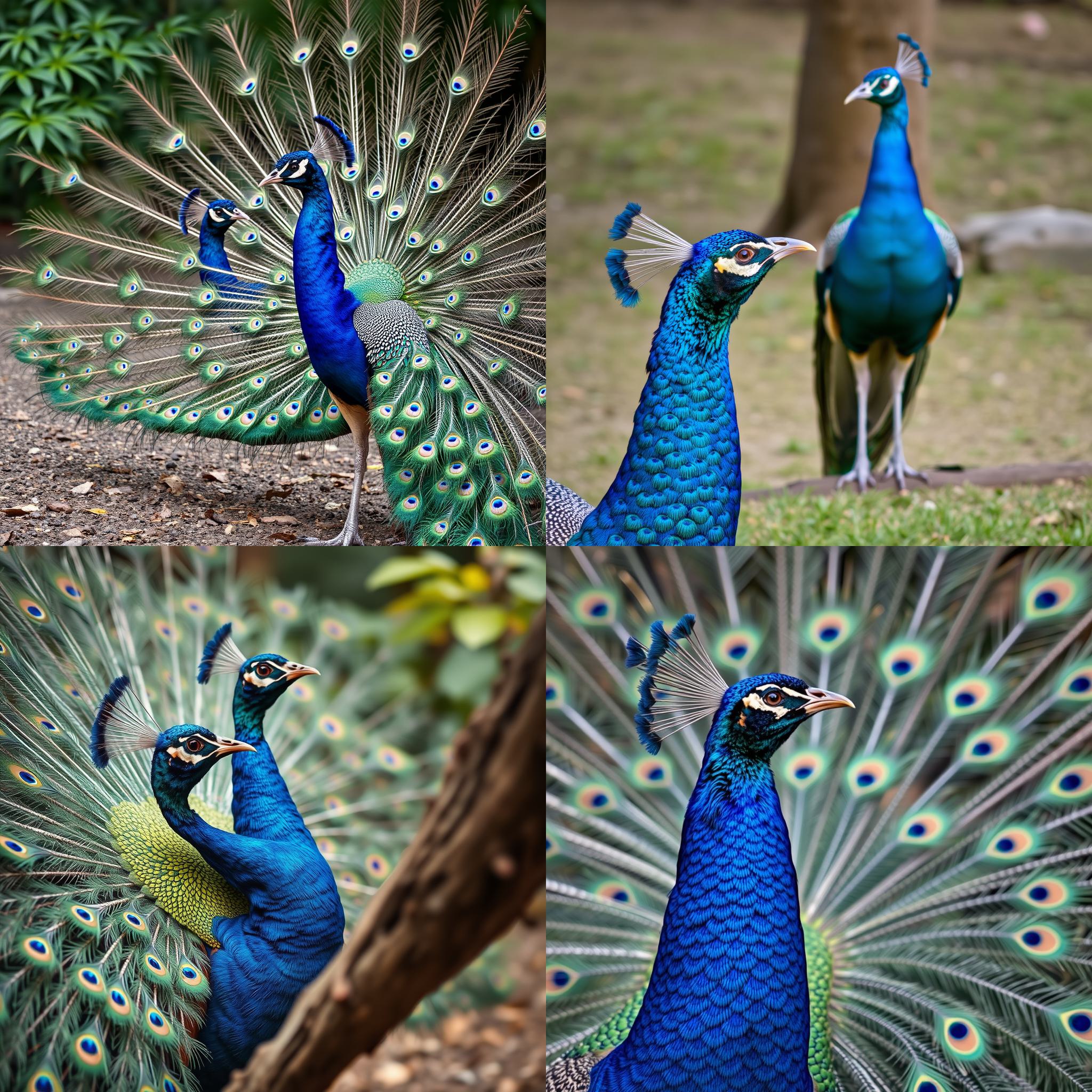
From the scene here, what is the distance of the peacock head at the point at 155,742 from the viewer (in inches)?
85.2

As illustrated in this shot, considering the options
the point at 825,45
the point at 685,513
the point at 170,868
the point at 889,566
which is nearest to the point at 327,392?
the point at 685,513

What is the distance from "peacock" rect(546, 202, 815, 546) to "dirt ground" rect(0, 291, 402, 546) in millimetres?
525

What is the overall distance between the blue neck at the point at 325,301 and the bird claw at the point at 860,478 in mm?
1465

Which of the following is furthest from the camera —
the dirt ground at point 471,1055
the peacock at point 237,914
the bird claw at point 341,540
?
the dirt ground at point 471,1055

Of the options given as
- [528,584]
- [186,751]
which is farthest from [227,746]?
[528,584]

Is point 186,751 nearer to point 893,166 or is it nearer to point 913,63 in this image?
point 893,166

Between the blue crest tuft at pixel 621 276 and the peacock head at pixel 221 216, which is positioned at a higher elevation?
the blue crest tuft at pixel 621 276

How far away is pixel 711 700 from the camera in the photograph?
2.07 m

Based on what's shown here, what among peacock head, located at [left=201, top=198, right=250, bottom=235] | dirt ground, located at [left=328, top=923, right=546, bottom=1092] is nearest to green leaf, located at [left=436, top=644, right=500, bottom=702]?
dirt ground, located at [left=328, top=923, right=546, bottom=1092]

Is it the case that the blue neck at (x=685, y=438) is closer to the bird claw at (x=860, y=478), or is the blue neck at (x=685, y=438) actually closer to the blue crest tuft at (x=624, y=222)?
the blue crest tuft at (x=624, y=222)

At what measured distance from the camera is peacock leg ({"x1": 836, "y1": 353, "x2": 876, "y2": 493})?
10.7 feet

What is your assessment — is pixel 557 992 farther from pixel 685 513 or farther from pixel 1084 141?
pixel 1084 141

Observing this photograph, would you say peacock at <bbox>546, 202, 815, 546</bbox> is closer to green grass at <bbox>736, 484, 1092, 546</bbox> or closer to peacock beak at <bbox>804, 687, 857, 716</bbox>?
peacock beak at <bbox>804, 687, 857, 716</bbox>

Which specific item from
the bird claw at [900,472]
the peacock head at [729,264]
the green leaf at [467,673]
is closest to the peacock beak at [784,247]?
the peacock head at [729,264]
